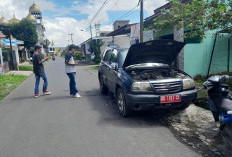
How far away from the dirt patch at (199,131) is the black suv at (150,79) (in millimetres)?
343

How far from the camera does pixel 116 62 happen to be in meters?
5.45

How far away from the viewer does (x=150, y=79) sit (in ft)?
14.5

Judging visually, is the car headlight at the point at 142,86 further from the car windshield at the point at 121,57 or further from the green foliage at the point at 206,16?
the green foliage at the point at 206,16

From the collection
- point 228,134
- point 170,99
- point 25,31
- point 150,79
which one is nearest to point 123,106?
point 150,79

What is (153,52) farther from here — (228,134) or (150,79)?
(228,134)

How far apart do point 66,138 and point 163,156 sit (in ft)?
6.09

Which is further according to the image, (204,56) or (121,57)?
(204,56)

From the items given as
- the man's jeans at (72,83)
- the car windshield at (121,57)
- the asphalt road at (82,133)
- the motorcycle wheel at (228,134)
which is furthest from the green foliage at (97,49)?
the motorcycle wheel at (228,134)

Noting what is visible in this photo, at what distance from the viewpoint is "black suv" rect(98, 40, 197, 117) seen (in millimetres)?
4133

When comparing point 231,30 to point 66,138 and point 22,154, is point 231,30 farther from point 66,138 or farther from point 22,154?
point 22,154

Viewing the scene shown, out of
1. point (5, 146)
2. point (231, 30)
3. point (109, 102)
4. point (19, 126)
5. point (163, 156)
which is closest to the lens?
point (163, 156)

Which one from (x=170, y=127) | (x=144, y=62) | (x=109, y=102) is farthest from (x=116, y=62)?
(x=170, y=127)

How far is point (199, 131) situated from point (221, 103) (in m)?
1.06

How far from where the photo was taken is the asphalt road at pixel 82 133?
3.19 metres
